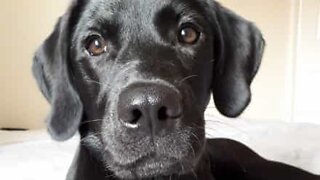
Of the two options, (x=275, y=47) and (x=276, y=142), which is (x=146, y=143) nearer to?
(x=276, y=142)

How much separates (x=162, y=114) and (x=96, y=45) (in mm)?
300

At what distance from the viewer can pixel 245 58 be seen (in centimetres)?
158

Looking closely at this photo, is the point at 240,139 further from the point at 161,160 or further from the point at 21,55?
the point at 21,55

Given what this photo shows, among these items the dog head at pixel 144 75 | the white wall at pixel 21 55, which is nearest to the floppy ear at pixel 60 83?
the dog head at pixel 144 75

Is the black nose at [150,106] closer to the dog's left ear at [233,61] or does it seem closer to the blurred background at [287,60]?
the dog's left ear at [233,61]

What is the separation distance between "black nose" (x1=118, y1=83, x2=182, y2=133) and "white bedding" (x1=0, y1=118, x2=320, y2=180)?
67 centimetres

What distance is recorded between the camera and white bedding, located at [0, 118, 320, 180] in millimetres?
1979

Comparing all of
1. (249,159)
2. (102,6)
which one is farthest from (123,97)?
(249,159)

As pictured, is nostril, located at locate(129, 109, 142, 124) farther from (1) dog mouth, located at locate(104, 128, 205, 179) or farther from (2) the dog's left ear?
(2) the dog's left ear

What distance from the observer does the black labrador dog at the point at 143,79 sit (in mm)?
1221

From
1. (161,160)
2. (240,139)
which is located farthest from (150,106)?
(240,139)

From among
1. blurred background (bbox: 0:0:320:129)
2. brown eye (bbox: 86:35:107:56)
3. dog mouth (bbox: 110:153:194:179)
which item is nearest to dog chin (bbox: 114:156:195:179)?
dog mouth (bbox: 110:153:194:179)

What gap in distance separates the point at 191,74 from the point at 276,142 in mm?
1077

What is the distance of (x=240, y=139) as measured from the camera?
7.87 feet
